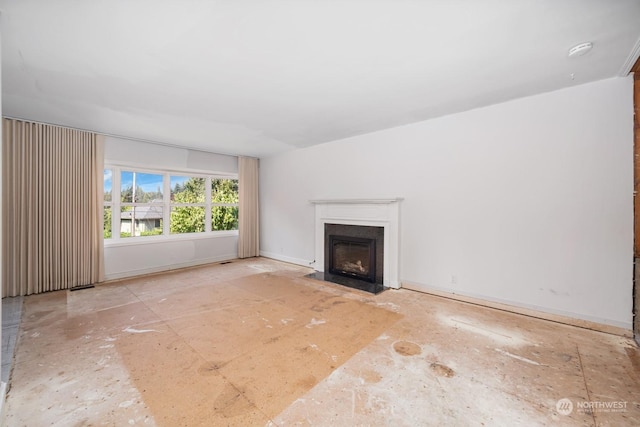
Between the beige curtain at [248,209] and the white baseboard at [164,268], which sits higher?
the beige curtain at [248,209]

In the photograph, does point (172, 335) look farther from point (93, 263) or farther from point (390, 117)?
point (390, 117)

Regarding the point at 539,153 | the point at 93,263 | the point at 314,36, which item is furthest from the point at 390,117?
the point at 93,263

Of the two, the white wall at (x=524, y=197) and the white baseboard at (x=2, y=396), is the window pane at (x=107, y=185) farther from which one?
the white wall at (x=524, y=197)

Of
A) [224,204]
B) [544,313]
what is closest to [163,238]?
[224,204]

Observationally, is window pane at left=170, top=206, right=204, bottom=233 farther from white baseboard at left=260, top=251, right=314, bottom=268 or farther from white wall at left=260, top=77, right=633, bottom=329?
white wall at left=260, top=77, right=633, bottom=329

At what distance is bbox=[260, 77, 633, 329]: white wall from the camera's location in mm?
2578

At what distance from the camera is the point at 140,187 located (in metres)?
4.94

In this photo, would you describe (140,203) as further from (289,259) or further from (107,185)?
(289,259)

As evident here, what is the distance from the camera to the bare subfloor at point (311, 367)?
1.61m

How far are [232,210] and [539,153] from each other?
5662 mm

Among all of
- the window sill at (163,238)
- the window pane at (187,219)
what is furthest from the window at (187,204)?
the window sill at (163,238)

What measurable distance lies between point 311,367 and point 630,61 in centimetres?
370

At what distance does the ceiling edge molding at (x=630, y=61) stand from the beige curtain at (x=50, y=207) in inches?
251

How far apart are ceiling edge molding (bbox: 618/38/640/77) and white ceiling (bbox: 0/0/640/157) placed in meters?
0.03
